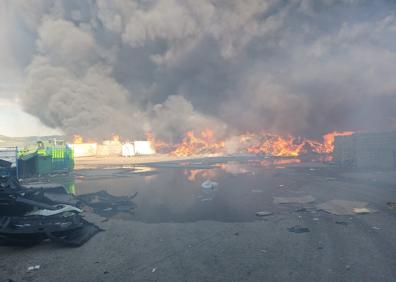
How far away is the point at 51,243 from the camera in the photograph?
269 inches

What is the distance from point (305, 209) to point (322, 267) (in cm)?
473

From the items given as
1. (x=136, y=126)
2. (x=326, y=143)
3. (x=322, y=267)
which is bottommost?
(x=322, y=267)

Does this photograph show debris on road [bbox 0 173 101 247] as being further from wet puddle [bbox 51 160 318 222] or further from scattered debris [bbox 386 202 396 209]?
scattered debris [bbox 386 202 396 209]

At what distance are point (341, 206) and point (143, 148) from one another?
4212 cm

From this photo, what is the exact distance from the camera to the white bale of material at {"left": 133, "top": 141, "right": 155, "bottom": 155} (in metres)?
49.4

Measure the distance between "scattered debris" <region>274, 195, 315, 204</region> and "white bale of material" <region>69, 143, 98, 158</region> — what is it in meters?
41.7

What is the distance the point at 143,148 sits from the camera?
164ft

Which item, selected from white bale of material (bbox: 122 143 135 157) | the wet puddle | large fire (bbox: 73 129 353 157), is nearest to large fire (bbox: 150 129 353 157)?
large fire (bbox: 73 129 353 157)

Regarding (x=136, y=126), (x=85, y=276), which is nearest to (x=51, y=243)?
(x=85, y=276)

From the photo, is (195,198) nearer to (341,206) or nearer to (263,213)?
(263,213)

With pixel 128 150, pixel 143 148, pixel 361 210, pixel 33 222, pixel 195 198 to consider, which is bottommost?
pixel 361 210

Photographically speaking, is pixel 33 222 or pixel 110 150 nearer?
pixel 33 222

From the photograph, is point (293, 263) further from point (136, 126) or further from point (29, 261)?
point (136, 126)

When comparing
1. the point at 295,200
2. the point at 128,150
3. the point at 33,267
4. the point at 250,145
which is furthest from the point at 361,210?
the point at 128,150
